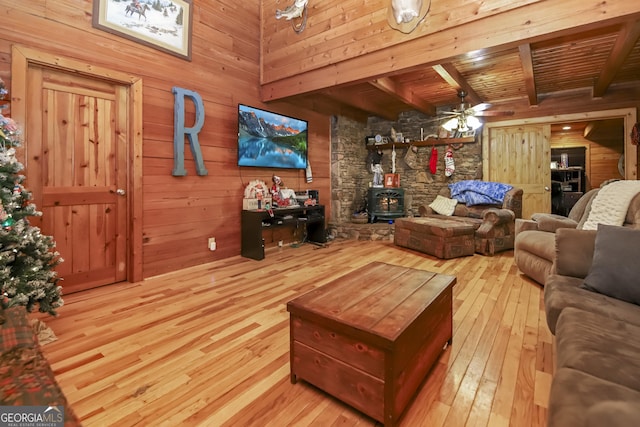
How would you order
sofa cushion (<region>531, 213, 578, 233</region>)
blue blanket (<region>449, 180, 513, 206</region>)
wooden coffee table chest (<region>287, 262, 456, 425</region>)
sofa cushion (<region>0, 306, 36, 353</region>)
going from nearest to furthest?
sofa cushion (<region>0, 306, 36, 353</region>), wooden coffee table chest (<region>287, 262, 456, 425</region>), sofa cushion (<region>531, 213, 578, 233</region>), blue blanket (<region>449, 180, 513, 206</region>)

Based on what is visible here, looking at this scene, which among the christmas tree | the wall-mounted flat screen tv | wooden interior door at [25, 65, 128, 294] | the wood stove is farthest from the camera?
the wood stove

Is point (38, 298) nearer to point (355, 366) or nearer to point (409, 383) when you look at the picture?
point (355, 366)

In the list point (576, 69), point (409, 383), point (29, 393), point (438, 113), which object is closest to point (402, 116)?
point (438, 113)

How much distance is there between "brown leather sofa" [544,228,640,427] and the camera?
781mm

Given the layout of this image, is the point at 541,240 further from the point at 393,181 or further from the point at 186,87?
the point at 186,87

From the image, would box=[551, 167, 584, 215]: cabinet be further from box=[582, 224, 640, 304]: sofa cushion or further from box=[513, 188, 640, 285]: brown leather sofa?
box=[582, 224, 640, 304]: sofa cushion

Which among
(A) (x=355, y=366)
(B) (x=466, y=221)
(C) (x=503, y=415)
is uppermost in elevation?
(B) (x=466, y=221)

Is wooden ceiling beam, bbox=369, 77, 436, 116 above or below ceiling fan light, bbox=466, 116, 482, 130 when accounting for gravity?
above

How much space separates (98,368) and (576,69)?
19.9ft

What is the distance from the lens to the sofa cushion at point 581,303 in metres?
1.39

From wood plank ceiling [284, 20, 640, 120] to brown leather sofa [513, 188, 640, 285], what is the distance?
1722 millimetres

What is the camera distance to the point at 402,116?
6551 mm

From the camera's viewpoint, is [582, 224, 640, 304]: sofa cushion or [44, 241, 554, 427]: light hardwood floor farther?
[582, 224, 640, 304]: sofa cushion

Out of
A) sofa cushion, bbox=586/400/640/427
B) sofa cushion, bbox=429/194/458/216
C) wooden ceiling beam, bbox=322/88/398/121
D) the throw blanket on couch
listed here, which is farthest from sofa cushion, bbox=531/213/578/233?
wooden ceiling beam, bbox=322/88/398/121
